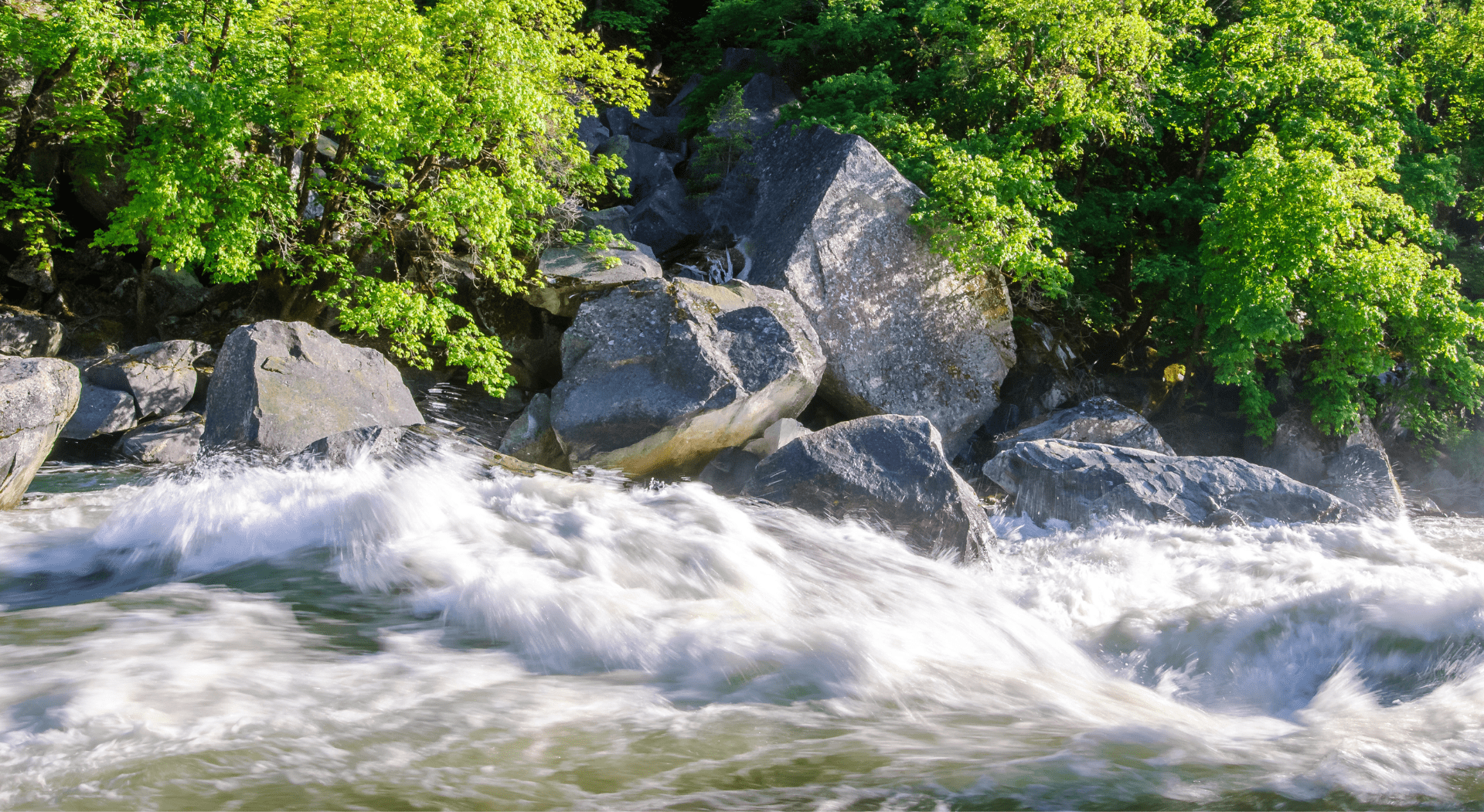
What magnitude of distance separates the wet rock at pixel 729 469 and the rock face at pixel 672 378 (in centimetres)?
12

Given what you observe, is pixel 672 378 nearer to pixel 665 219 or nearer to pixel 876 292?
pixel 876 292

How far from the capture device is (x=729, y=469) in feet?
26.6

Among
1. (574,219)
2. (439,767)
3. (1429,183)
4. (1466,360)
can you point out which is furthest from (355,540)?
(1429,183)

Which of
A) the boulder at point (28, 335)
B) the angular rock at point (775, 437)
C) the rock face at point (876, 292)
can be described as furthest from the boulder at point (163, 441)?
the rock face at point (876, 292)

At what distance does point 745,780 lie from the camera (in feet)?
8.13

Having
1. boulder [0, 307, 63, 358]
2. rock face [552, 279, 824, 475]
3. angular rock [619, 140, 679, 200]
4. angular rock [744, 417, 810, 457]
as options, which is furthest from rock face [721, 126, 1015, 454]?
boulder [0, 307, 63, 358]

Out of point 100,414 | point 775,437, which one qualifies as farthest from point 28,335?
point 775,437

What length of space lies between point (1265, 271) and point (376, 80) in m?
11.5

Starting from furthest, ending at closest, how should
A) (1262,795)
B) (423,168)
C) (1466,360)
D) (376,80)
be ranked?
(1466,360) < (423,168) < (376,80) < (1262,795)

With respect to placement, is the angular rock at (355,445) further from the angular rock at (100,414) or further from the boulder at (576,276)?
the boulder at (576,276)

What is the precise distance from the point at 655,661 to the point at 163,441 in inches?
299

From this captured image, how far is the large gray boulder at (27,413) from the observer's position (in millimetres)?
5473

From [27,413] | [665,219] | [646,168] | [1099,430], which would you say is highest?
[646,168]

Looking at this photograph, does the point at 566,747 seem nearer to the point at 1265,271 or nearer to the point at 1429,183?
the point at 1265,271
